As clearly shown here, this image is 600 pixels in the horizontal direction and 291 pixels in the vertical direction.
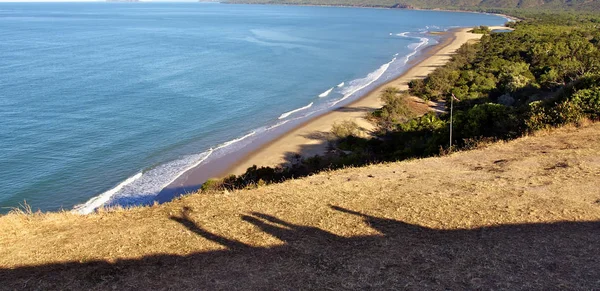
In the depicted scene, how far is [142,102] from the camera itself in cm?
4022

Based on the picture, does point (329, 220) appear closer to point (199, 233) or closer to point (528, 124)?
point (199, 233)

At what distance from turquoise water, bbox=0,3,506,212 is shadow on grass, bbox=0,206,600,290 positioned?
44.7 ft

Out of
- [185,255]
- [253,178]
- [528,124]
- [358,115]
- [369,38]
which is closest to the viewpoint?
[185,255]

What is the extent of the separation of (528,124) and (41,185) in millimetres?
22412

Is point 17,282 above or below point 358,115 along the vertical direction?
above

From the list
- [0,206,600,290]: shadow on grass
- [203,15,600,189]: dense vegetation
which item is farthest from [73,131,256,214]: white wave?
[0,206,600,290]: shadow on grass

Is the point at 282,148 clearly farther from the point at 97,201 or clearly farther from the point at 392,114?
the point at 97,201

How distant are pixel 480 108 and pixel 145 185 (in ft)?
53.5

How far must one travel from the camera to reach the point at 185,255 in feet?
30.2

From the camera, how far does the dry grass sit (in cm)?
815

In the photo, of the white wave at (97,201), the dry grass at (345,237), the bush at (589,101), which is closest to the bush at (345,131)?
the white wave at (97,201)

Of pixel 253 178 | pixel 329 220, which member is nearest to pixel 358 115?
pixel 253 178

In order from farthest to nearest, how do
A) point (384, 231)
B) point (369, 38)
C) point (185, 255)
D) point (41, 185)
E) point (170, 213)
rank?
1. point (369, 38)
2. point (41, 185)
3. point (170, 213)
4. point (384, 231)
5. point (185, 255)

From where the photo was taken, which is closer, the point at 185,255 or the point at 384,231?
the point at 185,255
